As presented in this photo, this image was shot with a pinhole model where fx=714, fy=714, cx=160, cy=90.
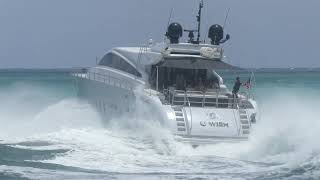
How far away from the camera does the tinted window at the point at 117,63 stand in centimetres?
2089

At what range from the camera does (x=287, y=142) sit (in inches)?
672

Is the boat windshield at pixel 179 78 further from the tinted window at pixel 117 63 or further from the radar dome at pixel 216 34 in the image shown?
the radar dome at pixel 216 34

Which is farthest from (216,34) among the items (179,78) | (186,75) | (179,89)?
(179,89)

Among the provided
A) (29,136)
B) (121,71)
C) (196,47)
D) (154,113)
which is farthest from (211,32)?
(29,136)

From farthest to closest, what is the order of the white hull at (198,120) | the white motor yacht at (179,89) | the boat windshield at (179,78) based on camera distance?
the boat windshield at (179,78), the white motor yacht at (179,89), the white hull at (198,120)

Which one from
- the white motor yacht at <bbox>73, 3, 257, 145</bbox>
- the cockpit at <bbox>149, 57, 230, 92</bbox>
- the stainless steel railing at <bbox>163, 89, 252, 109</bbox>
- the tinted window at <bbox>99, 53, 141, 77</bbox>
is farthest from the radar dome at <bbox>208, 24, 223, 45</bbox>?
the stainless steel railing at <bbox>163, 89, 252, 109</bbox>

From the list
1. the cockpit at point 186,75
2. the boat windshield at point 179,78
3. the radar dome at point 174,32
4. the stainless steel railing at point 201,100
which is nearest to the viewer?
the stainless steel railing at point 201,100

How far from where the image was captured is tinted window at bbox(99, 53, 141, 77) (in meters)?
20.9

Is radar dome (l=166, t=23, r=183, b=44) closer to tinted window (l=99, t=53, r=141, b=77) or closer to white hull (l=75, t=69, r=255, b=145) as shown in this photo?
tinted window (l=99, t=53, r=141, b=77)

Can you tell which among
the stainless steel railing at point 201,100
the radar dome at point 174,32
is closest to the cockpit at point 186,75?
the stainless steel railing at point 201,100

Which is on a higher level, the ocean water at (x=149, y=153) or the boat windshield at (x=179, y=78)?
the boat windshield at (x=179, y=78)

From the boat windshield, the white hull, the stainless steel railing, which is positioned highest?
the boat windshield

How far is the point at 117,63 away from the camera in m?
22.4

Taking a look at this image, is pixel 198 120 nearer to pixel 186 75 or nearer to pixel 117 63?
pixel 186 75
